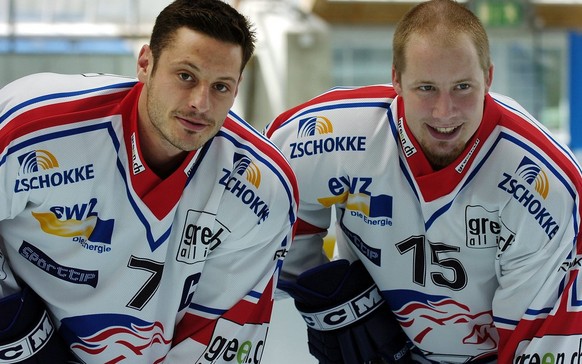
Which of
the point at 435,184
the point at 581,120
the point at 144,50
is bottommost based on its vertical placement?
the point at 581,120

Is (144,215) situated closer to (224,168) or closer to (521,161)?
(224,168)

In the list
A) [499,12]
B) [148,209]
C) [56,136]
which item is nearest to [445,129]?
[148,209]

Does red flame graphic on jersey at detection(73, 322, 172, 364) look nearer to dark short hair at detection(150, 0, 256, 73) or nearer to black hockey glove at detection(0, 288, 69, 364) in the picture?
black hockey glove at detection(0, 288, 69, 364)

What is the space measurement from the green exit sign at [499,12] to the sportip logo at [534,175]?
4507 mm

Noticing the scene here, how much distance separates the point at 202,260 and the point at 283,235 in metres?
0.21

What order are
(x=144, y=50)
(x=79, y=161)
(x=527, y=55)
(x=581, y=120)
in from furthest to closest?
(x=527, y=55) < (x=581, y=120) < (x=144, y=50) < (x=79, y=161)

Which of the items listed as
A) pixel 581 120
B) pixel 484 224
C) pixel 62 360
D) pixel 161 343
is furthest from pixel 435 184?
pixel 581 120

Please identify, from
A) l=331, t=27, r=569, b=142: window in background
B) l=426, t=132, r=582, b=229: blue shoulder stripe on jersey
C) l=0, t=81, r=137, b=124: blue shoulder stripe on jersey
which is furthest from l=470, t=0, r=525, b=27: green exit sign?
l=0, t=81, r=137, b=124: blue shoulder stripe on jersey

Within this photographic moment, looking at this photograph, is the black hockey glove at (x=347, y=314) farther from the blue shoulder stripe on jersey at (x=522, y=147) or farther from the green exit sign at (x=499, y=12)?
the green exit sign at (x=499, y=12)

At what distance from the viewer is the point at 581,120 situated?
6523mm

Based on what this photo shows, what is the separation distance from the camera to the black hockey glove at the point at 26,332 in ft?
7.17

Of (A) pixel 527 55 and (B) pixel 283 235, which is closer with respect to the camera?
(B) pixel 283 235

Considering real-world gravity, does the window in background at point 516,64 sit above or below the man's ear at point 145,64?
below

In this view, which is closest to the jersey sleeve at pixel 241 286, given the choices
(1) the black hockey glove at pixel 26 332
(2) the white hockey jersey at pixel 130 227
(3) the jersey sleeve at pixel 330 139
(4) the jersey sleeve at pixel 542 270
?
(2) the white hockey jersey at pixel 130 227
